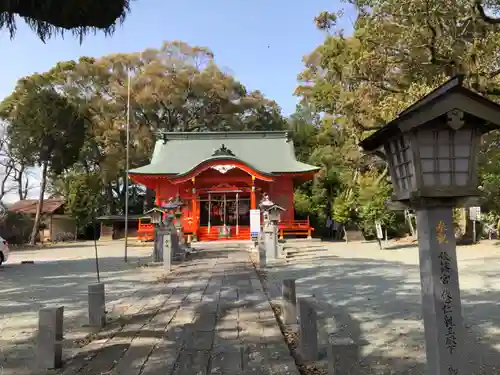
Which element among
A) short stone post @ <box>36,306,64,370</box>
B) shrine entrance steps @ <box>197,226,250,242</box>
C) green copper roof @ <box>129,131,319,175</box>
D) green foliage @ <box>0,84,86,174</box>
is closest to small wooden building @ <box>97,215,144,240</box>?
green foliage @ <box>0,84,86,174</box>

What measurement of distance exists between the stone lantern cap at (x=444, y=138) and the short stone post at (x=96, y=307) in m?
4.47

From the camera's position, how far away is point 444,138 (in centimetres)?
355

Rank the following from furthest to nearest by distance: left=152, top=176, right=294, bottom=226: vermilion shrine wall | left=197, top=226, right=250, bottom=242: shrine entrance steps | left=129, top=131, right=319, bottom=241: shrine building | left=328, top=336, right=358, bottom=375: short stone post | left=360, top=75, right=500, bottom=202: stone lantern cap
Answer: left=152, top=176, right=294, bottom=226: vermilion shrine wall
left=197, top=226, right=250, bottom=242: shrine entrance steps
left=129, top=131, right=319, bottom=241: shrine building
left=328, top=336, right=358, bottom=375: short stone post
left=360, top=75, right=500, bottom=202: stone lantern cap

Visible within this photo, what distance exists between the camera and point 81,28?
4262mm

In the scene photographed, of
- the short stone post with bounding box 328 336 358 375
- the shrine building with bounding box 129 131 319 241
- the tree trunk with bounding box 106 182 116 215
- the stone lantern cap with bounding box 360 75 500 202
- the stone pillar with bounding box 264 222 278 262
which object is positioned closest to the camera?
the stone lantern cap with bounding box 360 75 500 202

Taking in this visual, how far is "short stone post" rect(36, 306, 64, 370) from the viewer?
4.49 metres

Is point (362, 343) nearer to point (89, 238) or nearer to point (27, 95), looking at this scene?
point (27, 95)

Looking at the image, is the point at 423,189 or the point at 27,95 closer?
the point at 423,189

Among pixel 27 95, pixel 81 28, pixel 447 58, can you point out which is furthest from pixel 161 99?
pixel 81 28

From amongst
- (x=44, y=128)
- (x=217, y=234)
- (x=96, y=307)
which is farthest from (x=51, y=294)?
(x=44, y=128)

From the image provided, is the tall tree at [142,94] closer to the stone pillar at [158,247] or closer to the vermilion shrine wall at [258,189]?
the vermilion shrine wall at [258,189]

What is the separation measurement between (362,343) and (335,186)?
25304 millimetres

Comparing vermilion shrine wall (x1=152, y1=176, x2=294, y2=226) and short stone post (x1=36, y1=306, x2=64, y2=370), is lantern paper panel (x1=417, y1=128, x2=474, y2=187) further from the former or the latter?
vermilion shrine wall (x1=152, y1=176, x2=294, y2=226)

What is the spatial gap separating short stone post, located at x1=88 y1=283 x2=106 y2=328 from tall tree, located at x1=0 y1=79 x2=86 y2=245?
23.8m
